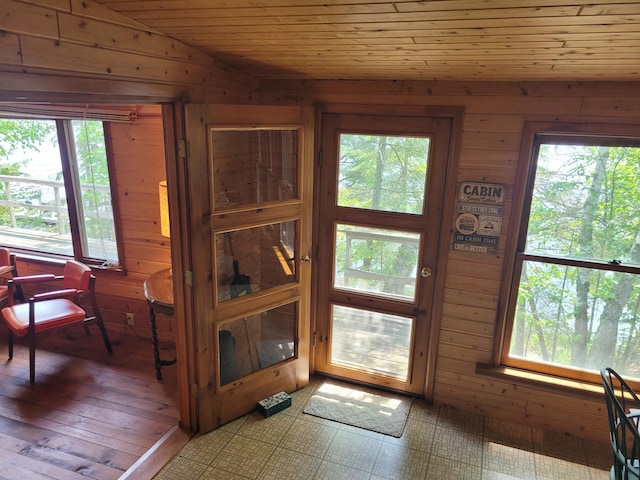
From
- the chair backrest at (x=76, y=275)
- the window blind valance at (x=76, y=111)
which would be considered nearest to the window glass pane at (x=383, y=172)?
the window blind valance at (x=76, y=111)

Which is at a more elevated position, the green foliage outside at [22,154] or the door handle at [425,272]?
the green foliage outside at [22,154]

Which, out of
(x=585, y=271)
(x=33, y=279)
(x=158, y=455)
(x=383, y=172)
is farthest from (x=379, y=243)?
(x=33, y=279)

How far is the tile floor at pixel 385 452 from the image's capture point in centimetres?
253

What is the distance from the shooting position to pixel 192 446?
2691 millimetres

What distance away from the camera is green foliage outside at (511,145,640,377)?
2.55 meters

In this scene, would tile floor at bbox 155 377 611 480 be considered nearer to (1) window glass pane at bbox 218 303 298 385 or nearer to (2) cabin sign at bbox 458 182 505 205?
(1) window glass pane at bbox 218 303 298 385

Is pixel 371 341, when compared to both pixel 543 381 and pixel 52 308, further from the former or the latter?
pixel 52 308

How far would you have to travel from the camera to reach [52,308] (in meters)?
3.49

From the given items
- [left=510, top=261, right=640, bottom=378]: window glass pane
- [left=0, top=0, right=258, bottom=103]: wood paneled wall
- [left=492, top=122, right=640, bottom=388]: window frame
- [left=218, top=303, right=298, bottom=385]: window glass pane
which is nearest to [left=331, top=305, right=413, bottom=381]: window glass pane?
[left=218, top=303, right=298, bottom=385]: window glass pane

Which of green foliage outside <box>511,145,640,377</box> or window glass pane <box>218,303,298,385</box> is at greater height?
green foliage outside <box>511,145,640,377</box>

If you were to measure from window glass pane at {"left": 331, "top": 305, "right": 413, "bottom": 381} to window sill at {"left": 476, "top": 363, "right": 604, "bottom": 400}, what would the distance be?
533mm

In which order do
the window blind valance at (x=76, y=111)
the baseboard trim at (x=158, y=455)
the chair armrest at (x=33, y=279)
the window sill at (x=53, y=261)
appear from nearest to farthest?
the baseboard trim at (x=158, y=455) → the window blind valance at (x=76, y=111) → the chair armrest at (x=33, y=279) → the window sill at (x=53, y=261)

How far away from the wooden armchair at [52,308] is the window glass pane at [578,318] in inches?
124

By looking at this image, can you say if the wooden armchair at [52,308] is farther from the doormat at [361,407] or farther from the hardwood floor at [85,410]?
the doormat at [361,407]
